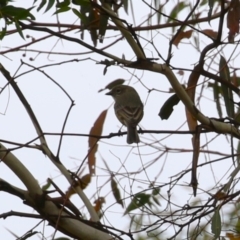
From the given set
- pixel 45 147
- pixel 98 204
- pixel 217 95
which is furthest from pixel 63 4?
pixel 217 95

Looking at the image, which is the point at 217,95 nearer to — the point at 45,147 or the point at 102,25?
the point at 102,25

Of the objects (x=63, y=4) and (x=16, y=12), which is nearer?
(x=16, y=12)

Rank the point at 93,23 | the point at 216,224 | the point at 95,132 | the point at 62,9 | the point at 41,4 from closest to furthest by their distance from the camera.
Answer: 1. the point at 216,224
2. the point at 62,9
3. the point at 41,4
4. the point at 93,23
5. the point at 95,132

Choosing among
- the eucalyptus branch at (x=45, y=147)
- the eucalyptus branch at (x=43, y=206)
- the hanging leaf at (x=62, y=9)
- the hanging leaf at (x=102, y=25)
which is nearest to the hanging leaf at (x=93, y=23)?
the hanging leaf at (x=102, y=25)

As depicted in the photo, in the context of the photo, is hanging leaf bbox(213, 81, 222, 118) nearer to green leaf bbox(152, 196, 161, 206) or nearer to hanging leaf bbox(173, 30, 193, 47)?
hanging leaf bbox(173, 30, 193, 47)

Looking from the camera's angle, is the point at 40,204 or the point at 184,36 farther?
the point at 184,36

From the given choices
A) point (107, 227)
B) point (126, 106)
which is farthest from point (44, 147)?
point (126, 106)

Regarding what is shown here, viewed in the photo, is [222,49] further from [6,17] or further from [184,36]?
[6,17]

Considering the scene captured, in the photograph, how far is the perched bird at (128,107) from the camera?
5460mm

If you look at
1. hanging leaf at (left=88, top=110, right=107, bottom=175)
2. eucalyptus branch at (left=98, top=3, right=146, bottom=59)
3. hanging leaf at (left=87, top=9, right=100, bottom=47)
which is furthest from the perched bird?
eucalyptus branch at (left=98, top=3, right=146, bottom=59)

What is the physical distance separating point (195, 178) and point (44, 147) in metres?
0.73

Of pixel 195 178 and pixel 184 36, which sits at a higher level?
pixel 184 36

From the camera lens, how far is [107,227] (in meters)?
2.94

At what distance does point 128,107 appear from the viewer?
19.3ft
